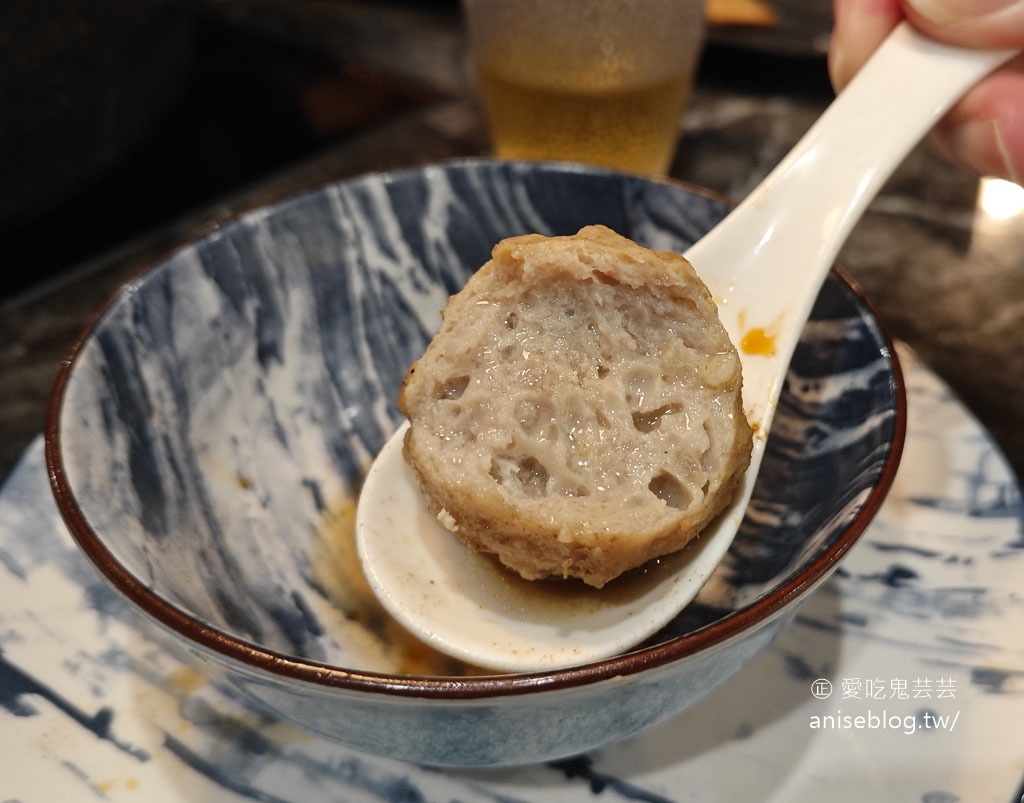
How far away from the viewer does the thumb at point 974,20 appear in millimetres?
799

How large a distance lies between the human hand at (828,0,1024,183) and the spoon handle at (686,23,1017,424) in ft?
0.07

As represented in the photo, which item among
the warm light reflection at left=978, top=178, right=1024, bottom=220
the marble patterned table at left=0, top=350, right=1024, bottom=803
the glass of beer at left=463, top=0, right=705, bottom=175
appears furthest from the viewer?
the warm light reflection at left=978, top=178, right=1024, bottom=220

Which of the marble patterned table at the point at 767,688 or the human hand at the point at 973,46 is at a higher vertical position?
the human hand at the point at 973,46

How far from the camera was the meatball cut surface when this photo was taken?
0.69 m

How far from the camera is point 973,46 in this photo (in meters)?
0.86

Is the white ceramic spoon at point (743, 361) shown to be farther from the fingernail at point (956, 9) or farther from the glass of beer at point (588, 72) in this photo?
the glass of beer at point (588, 72)

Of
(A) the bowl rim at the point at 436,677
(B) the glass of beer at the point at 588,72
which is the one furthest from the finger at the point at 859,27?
(A) the bowl rim at the point at 436,677

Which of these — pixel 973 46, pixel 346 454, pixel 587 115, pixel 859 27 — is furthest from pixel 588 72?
pixel 346 454

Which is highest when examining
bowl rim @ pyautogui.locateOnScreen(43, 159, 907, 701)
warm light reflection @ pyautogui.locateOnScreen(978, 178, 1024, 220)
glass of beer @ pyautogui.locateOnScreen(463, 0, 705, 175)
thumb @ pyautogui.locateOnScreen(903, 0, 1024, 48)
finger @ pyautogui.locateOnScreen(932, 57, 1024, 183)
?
glass of beer @ pyautogui.locateOnScreen(463, 0, 705, 175)

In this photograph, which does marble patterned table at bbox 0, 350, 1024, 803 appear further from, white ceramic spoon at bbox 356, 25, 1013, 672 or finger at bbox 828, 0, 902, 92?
finger at bbox 828, 0, 902, 92

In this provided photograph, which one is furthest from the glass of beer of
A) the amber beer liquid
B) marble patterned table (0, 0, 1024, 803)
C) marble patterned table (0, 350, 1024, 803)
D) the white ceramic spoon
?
marble patterned table (0, 350, 1024, 803)

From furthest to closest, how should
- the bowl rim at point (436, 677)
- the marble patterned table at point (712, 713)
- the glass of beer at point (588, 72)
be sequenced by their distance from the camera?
the glass of beer at point (588, 72)
the marble patterned table at point (712, 713)
the bowl rim at point (436, 677)

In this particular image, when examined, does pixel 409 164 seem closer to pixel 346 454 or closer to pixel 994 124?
pixel 346 454

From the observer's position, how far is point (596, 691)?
0.55m
